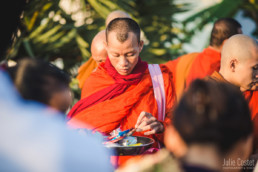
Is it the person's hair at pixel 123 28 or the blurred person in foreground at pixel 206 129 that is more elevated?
the person's hair at pixel 123 28

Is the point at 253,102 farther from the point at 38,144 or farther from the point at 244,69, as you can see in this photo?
the point at 38,144

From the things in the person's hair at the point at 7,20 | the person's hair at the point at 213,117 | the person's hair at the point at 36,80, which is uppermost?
the person's hair at the point at 7,20

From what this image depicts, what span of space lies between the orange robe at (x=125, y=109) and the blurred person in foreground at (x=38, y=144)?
4.66ft

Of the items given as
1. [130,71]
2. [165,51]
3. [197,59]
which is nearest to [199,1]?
[165,51]

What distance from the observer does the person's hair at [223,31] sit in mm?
3986

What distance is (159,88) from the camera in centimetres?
307

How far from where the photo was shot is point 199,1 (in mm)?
8141

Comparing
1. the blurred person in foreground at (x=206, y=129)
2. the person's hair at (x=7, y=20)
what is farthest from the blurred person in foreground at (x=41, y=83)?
the person's hair at (x=7, y=20)

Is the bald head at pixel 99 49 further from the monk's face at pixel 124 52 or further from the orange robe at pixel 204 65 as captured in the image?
the orange robe at pixel 204 65

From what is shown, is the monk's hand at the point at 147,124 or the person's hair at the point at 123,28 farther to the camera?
the person's hair at the point at 123,28

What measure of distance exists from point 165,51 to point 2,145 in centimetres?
564

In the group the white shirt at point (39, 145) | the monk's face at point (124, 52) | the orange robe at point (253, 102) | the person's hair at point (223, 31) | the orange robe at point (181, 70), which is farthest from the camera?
the person's hair at point (223, 31)

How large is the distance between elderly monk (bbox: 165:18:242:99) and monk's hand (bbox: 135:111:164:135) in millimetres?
1003

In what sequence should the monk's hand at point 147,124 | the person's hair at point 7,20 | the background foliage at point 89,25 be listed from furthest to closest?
1. the background foliage at point 89,25
2. the person's hair at point 7,20
3. the monk's hand at point 147,124
